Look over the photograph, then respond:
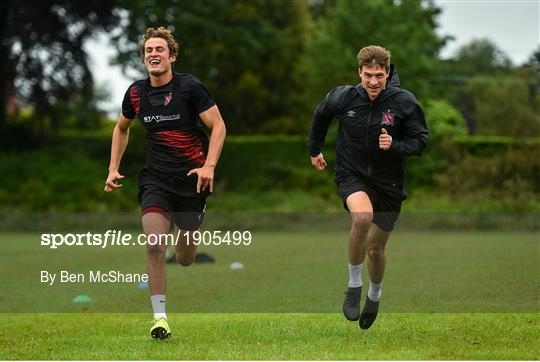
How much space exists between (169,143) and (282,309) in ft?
10.7

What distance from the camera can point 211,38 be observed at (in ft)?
130

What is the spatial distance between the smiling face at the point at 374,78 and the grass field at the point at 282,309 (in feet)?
6.50

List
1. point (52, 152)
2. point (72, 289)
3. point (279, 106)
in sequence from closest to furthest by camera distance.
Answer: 1. point (72, 289)
2. point (52, 152)
3. point (279, 106)

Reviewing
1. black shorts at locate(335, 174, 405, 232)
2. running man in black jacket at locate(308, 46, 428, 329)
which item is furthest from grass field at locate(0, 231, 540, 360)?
black shorts at locate(335, 174, 405, 232)

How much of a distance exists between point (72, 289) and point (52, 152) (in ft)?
74.8

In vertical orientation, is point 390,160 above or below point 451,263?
above

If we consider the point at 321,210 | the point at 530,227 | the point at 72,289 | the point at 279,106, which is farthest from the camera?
the point at 279,106

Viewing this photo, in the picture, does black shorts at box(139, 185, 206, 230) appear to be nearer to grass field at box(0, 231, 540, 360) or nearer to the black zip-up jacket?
grass field at box(0, 231, 540, 360)

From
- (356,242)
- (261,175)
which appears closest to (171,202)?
(356,242)

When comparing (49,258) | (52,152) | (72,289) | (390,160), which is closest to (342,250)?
(49,258)

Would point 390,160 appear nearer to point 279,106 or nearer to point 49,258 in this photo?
point 49,258

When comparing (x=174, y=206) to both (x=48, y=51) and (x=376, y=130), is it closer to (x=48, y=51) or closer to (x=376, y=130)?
(x=376, y=130)

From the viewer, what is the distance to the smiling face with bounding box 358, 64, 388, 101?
8828 millimetres

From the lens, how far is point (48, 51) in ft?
121
